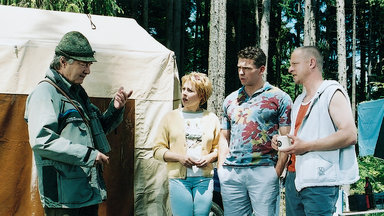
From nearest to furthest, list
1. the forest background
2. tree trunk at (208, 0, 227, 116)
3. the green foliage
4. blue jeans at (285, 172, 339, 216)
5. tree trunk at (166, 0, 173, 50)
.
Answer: blue jeans at (285, 172, 339, 216)
tree trunk at (208, 0, 227, 116)
the green foliage
tree trunk at (166, 0, 173, 50)
the forest background

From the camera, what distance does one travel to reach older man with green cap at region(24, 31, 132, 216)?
2789 millimetres

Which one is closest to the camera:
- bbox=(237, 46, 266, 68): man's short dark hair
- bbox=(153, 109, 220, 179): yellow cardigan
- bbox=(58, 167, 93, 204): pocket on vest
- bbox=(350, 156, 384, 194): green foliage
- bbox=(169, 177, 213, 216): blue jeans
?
bbox=(58, 167, 93, 204): pocket on vest

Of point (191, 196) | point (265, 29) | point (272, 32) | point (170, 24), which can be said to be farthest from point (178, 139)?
point (272, 32)

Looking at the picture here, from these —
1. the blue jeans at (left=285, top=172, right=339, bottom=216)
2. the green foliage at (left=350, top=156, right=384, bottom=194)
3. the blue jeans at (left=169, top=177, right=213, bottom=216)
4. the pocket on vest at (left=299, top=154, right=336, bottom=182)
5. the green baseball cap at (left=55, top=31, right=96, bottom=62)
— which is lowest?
the green foliage at (left=350, top=156, right=384, bottom=194)

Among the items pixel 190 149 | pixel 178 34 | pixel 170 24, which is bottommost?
pixel 190 149

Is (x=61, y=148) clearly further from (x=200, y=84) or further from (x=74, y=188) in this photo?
(x=200, y=84)

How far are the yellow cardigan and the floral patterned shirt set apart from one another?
1.27 ft

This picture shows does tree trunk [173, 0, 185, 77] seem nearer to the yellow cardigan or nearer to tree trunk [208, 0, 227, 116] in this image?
tree trunk [208, 0, 227, 116]

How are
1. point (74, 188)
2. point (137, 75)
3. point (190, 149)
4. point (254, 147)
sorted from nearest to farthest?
1. point (74, 188)
2. point (254, 147)
3. point (190, 149)
4. point (137, 75)

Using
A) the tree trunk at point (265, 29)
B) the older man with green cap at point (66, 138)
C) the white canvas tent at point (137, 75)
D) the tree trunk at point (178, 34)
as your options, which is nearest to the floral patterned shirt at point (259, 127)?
the older man with green cap at point (66, 138)

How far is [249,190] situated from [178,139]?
0.86 m

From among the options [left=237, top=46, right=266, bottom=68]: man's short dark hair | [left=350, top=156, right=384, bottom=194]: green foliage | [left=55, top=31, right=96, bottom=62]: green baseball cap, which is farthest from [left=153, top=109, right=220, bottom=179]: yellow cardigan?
[left=350, top=156, right=384, bottom=194]: green foliage

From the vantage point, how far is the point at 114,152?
4.98 meters

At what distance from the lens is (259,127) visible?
12.1 ft
